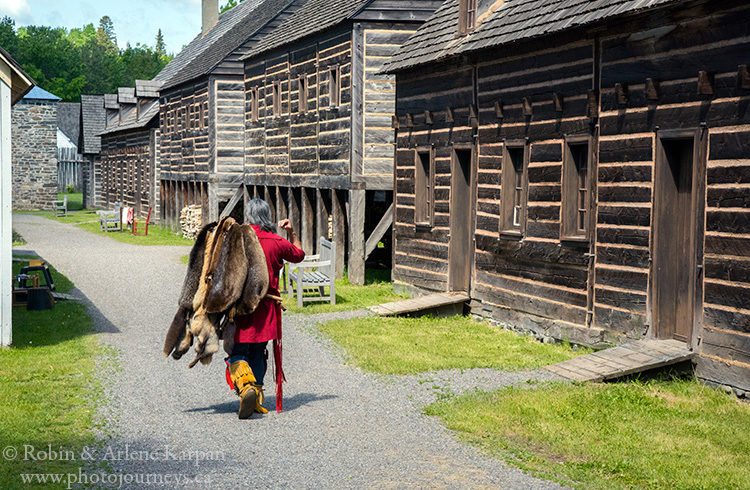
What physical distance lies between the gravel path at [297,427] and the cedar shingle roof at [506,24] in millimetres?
4246

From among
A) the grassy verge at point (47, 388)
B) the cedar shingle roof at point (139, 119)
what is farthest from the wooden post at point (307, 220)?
the cedar shingle roof at point (139, 119)

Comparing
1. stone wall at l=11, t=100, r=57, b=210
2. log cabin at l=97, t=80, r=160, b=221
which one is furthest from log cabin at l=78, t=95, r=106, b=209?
stone wall at l=11, t=100, r=57, b=210

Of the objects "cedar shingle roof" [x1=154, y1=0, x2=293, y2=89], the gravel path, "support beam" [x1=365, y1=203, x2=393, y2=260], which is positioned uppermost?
"cedar shingle roof" [x1=154, y1=0, x2=293, y2=89]

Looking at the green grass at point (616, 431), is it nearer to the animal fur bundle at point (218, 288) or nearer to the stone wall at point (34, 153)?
the animal fur bundle at point (218, 288)

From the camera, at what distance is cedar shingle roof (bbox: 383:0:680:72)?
11070mm

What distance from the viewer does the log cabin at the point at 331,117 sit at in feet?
64.5

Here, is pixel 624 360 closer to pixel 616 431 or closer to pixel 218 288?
pixel 616 431

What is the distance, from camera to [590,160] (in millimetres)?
A: 11695

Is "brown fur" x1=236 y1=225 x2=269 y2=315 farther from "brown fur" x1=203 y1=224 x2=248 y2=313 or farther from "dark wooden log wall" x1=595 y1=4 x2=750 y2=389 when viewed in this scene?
"dark wooden log wall" x1=595 y1=4 x2=750 y2=389

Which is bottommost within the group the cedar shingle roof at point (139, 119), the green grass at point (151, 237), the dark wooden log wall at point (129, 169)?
the green grass at point (151, 237)

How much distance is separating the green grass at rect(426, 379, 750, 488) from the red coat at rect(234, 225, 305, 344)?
169 centimetres

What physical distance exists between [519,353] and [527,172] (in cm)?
→ 271

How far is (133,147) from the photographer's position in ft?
148
